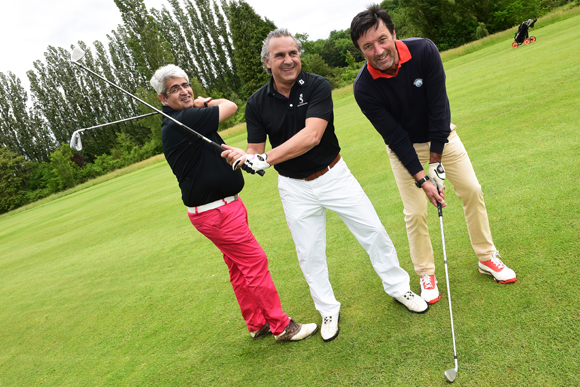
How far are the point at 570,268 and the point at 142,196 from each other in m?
12.4

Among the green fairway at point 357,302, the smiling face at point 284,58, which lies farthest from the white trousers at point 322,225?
the smiling face at point 284,58

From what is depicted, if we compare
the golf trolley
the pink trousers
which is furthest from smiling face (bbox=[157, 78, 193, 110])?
the golf trolley

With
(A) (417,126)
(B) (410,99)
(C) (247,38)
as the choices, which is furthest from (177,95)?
(C) (247,38)

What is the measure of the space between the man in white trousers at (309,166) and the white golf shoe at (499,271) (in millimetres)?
557

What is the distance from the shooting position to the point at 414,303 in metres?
2.73

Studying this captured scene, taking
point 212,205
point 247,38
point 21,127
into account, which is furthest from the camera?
point 21,127

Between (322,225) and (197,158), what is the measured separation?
3.57ft

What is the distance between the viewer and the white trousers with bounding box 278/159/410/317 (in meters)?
2.80

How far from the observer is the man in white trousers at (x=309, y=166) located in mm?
2629

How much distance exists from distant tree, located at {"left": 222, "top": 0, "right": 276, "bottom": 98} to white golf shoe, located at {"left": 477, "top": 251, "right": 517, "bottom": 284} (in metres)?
43.5

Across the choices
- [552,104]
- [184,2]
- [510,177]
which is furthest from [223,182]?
[184,2]

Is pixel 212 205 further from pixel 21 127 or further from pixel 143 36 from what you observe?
pixel 21 127

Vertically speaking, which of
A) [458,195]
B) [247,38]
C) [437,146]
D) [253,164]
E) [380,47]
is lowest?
[458,195]

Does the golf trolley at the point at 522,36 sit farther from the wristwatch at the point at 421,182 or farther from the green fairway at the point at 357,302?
the wristwatch at the point at 421,182
